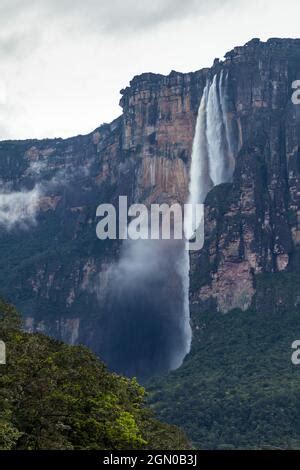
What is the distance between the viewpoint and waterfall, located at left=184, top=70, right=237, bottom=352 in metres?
146

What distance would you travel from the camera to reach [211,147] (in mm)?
149000

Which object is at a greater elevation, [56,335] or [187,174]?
[187,174]

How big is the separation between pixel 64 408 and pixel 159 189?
116 metres

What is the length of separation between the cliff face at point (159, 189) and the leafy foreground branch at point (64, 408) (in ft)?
265

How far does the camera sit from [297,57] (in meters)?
144

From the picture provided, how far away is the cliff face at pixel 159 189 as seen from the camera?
426 feet

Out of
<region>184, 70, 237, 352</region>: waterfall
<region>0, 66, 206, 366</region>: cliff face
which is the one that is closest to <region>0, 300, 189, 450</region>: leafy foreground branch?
<region>184, 70, 237, 352</region>: waterfall

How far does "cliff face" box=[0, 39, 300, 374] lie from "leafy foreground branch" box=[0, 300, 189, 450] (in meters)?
80.7

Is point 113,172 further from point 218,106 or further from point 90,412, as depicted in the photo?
point 90,412

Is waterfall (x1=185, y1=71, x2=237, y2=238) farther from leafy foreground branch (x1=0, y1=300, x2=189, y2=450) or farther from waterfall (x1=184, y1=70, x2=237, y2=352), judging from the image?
leafy foreground branch (x1=0, y1=300, x2=189, y2=450)

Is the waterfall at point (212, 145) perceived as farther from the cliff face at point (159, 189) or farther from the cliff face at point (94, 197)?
the cliff face at point (94, 197)

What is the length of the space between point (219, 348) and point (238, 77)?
47118mm

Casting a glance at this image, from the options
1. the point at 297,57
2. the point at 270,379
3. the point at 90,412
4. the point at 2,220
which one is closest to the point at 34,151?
the point at 2,220

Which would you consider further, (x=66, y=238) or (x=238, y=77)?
(x=66, y=238)
